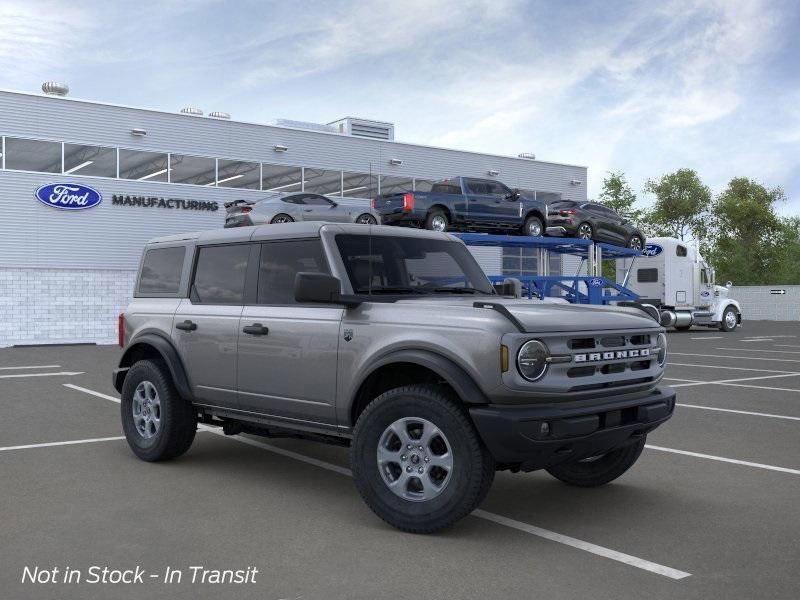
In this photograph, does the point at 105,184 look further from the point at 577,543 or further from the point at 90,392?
the point at 577,543

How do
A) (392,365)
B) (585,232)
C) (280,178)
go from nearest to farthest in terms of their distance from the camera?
(392,365) < (585,232) < (280,178)

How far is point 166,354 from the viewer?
6.86 meters

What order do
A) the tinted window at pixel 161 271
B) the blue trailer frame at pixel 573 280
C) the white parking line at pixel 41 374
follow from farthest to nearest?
1. the blue trailer frame at pixel 573 280
2. the white parking line at pixel 41 374
3. the tinted window at pixel 161 271

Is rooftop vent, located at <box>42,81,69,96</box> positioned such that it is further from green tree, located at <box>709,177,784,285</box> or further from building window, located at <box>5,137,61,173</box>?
green tree, located at <box>709,177,784,285</box>

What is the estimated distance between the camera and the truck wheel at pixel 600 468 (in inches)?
236

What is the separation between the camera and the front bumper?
15.3 ft

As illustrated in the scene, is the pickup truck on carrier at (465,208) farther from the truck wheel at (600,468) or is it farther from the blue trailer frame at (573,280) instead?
the truck wheel at (600,468)

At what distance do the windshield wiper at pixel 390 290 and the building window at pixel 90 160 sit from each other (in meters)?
24.1

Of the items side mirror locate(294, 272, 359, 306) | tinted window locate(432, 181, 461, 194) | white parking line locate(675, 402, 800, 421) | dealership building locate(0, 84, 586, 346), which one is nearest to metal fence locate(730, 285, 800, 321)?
dealership building locate(0, 84, 586, 346)

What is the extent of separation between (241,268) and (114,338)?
23238mm

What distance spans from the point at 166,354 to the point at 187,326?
334 millimetres

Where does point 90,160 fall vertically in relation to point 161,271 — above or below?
above

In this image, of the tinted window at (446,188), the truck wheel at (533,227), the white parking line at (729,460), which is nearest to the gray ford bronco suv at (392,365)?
the white parking line at (729,460)

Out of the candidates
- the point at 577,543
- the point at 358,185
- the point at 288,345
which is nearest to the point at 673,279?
the point at 358,185
